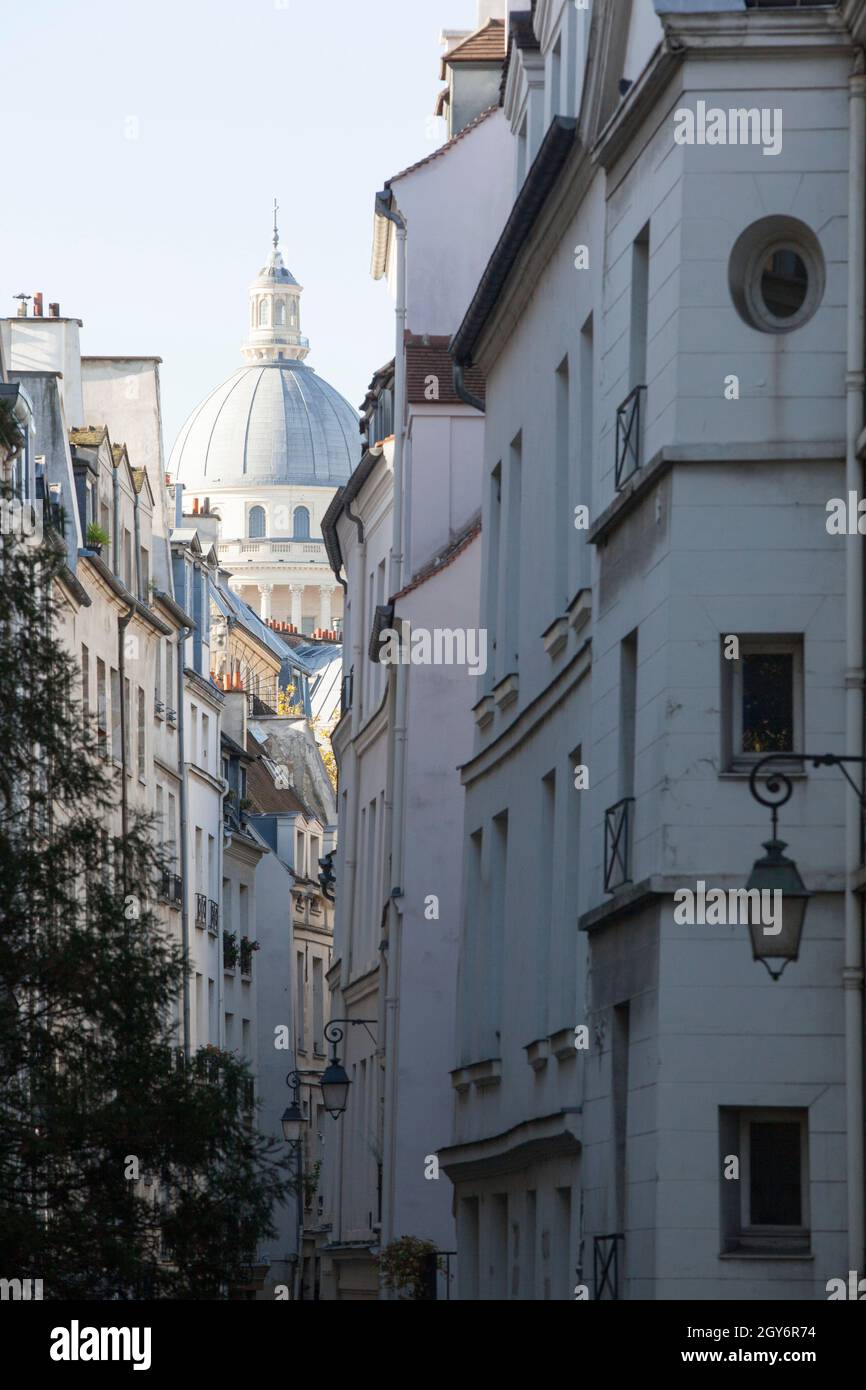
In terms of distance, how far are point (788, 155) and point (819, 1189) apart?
6440mm

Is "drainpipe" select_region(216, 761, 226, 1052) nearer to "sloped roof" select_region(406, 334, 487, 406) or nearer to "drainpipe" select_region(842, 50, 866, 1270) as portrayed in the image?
"sloped roof" select_region(406, 334, 487, 406)

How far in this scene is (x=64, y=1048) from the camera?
62.2 feet

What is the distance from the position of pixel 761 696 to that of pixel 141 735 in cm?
3769

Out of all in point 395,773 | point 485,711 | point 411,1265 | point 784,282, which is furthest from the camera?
point 395,773

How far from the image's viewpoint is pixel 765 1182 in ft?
55.6

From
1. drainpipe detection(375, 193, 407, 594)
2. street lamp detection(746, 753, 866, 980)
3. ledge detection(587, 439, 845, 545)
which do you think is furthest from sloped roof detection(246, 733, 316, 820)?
street lamp detection(746, 753, 866, 980)

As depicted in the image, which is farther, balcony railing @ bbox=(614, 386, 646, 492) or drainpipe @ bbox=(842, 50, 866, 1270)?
balcony railing @ bbox=(614, 386, 646, 492)

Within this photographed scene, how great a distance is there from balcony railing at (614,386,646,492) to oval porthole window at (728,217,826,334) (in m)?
1.33

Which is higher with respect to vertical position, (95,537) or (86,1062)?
(95,537)

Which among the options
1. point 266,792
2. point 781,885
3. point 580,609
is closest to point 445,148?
point 580,609

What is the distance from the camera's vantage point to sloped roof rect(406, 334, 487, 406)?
36.5 meters

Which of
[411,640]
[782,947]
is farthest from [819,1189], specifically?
[411,640]

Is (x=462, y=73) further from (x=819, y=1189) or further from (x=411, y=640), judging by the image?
(x=819, y=1189)

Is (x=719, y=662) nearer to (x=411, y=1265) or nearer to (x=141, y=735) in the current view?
(x=411, y=1265)
